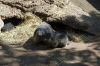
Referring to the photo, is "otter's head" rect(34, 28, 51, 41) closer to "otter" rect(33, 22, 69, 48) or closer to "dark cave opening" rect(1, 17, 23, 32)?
"otter" rect(33, 22, 69, 48)

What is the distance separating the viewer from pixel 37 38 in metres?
7.56

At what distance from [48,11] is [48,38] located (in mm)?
2001

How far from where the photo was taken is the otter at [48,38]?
24.5 feet

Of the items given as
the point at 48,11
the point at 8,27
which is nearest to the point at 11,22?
the point at 8,27

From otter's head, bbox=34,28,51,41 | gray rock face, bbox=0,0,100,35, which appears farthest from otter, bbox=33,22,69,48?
gray rock face, bbox=0,0,100,35

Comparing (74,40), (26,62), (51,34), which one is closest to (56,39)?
(51,34)

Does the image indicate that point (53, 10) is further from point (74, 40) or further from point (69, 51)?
point (69, 51)

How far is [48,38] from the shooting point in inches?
297

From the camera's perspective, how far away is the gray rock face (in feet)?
30.3

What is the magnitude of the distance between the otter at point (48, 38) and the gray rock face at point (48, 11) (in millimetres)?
1486

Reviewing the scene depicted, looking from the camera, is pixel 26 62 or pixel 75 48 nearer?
pixel 26 62

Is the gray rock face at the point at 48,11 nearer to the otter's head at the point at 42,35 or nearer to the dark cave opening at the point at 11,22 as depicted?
the dark cave opening at the point at 11,22

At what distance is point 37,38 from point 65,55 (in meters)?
0.86

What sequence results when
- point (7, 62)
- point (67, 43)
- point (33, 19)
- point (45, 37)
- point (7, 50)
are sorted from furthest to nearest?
point (33, 19) < point (67, 43) < point (45, 37) < point (7, 50) < point (7, 62)
